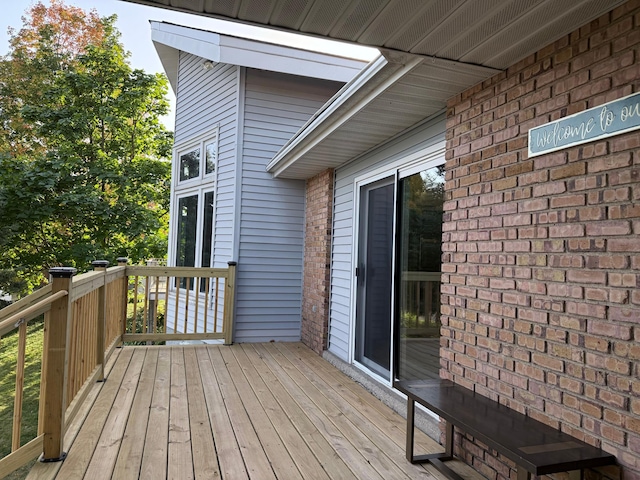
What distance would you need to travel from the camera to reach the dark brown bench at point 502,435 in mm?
1562

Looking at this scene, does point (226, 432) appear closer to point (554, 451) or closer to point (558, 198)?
point (554, 451)

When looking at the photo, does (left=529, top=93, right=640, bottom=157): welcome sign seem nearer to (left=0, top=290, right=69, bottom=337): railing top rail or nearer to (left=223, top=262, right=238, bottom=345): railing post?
(left=0, top=290, right=69, bottom=337): railing top rail

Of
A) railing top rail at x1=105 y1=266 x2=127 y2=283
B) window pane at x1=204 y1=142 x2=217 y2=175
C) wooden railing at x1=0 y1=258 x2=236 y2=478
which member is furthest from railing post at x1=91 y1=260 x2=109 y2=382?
window pane at x1=204 y1=142 x2=217 y2=175

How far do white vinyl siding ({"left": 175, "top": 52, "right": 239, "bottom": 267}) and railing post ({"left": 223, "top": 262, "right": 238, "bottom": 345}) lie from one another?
0.35 metres

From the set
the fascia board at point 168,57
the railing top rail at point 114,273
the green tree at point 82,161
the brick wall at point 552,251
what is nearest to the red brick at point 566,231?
the brick wall at point 552,251

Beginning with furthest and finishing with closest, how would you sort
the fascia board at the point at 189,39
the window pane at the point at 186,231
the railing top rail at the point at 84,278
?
the window pane at the point at 186,231 < the fascia board at the point at 189,39 < the railing top rail at the point at 84,278

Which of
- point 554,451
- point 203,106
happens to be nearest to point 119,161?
point 203,106

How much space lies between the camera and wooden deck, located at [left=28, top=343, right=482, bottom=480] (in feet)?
7.61

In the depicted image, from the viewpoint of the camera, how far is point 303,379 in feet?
13.3

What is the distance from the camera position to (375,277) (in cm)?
397

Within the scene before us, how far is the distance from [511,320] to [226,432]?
188 centimetres

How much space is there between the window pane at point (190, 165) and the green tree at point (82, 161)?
2.94m

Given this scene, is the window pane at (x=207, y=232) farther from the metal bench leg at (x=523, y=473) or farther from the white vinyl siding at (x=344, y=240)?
the metal bench leg at (x=523, y=473)

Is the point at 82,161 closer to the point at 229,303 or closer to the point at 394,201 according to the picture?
the point at 229,303
